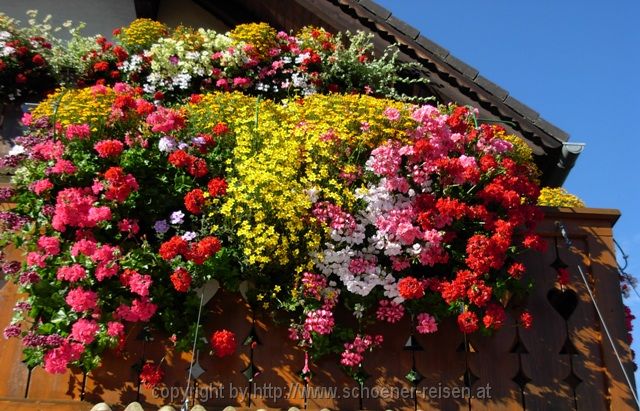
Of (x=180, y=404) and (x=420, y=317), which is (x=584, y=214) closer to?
(x=420, y=317)

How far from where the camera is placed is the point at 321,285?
4.57 meters

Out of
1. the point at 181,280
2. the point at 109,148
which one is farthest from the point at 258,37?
the point at 181,280

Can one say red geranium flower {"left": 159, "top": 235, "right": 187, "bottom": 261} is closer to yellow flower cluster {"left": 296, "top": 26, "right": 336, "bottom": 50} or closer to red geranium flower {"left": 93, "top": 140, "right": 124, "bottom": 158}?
red geranium flower {"left": 93, "top": 140, "right": 124, "bottom": 158}

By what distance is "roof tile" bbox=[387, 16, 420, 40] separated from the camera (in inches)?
262

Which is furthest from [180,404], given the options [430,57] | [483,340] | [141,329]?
[430,57]

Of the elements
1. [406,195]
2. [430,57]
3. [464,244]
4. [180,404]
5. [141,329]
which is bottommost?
[180,404]

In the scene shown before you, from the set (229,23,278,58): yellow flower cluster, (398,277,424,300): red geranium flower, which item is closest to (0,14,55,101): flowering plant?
(229,23,278,58): yellow flower cluster

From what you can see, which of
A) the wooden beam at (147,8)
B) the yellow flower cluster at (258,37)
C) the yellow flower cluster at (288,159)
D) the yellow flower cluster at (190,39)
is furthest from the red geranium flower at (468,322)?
the wooden beam at (147,8)

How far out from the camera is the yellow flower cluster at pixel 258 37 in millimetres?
6715

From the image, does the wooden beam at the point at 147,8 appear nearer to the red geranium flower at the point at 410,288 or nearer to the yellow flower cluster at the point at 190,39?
the yellow flower cluster at the point at 190,39

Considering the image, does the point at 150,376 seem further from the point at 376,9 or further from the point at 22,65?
the point at 376,9

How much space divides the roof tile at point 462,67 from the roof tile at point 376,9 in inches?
29.3

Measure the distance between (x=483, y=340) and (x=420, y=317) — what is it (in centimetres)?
49

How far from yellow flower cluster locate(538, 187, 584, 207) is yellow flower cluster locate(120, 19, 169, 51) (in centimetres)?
435
